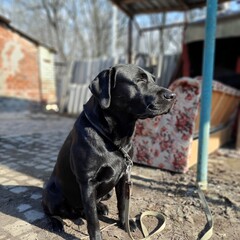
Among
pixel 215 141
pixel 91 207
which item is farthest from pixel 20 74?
pixel 91 207

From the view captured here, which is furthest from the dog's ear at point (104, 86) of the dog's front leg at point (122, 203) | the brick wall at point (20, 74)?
the brick wall at point (20, 74)

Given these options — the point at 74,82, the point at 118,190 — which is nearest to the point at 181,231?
the point at 118,190

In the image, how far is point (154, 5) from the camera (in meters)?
6.48

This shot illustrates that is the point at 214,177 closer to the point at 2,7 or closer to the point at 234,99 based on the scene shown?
the point at 234,99

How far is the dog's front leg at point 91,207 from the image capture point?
2041mm

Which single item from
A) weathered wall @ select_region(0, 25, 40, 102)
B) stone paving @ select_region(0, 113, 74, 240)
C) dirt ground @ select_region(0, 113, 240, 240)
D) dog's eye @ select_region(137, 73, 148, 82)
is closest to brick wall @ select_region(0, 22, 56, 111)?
weathered wall @ select_region(0, 25, 40, 102)

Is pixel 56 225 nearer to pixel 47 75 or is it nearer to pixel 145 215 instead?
pixel 145 215

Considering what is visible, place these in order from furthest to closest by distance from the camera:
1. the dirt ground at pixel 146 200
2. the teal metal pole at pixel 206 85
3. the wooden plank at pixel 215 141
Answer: the wooden plank at pixel 215 141
the teal metal pole at pixel 206 85
the dirt ground at pixel 146 200

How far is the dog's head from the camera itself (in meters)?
2.02

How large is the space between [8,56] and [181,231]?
996cm

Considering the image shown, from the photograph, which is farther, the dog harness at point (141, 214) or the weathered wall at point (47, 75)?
the weathered wall at point (47, 75)

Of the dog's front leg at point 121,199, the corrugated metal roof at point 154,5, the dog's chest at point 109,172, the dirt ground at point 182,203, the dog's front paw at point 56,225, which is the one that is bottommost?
the dirt ground at point 182,203

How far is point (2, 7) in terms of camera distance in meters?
22.3

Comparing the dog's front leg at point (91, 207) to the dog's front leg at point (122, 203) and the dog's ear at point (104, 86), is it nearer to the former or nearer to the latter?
the dog's front leg at point (122, 203)
